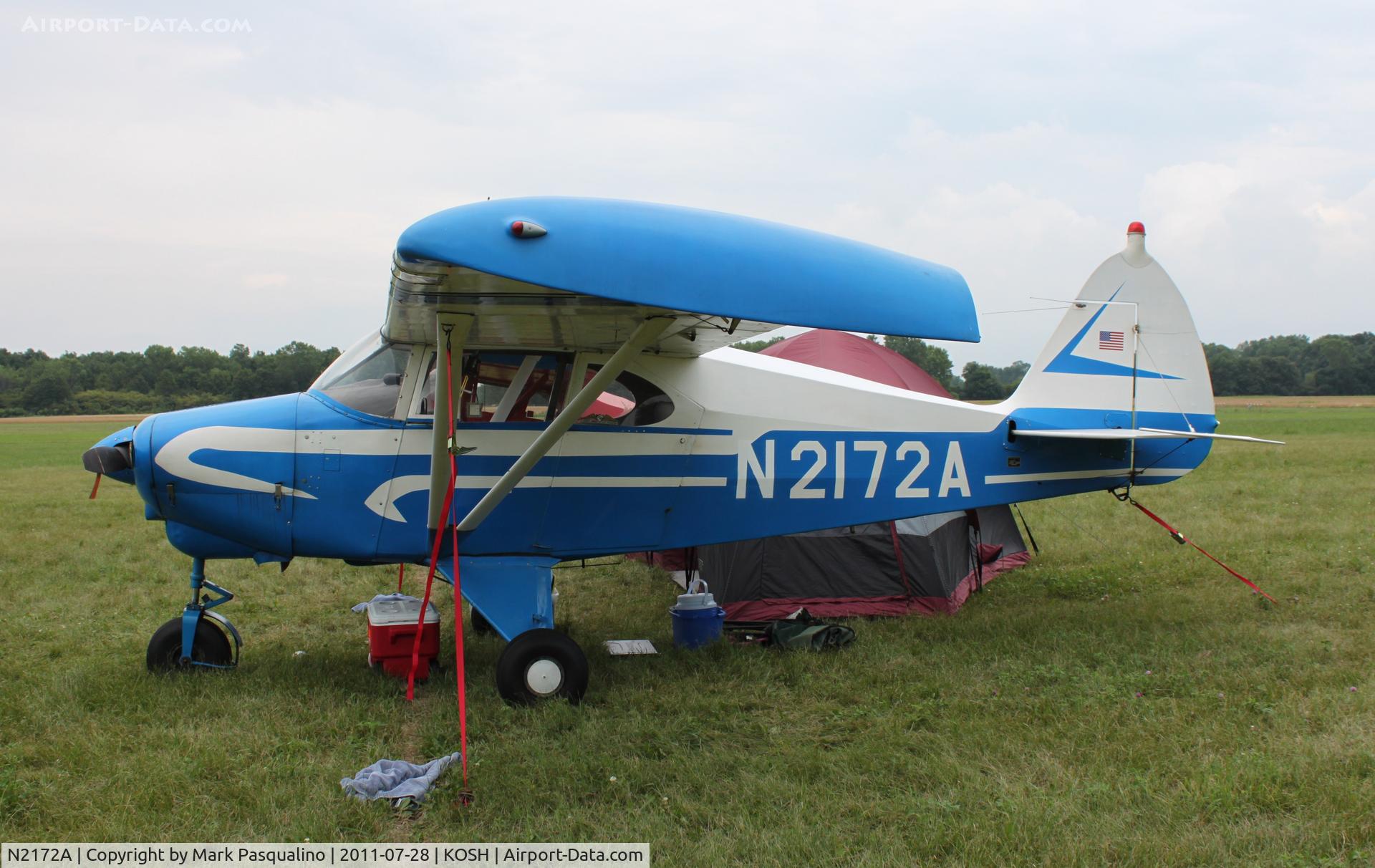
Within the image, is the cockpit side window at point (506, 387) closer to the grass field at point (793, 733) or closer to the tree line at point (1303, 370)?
the grass field at point (793, 733)

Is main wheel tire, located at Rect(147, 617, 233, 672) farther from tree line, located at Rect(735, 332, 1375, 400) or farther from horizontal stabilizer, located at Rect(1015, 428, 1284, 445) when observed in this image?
tree line, located at Rect(735, 332, 1375, 400)

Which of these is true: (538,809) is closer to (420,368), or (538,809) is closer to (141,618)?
(420,368)

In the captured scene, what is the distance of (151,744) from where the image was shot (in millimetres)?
4426

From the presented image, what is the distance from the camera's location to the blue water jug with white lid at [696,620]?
6402 mm

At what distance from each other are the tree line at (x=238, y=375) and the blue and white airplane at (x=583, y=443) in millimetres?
12259

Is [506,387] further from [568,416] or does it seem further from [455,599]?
[455,599]

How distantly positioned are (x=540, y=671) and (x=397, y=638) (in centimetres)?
114

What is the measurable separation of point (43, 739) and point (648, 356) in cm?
381

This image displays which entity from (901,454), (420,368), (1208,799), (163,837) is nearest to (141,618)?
(420,368)

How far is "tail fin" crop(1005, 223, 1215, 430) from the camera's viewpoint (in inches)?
261

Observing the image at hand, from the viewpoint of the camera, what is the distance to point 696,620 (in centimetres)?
641

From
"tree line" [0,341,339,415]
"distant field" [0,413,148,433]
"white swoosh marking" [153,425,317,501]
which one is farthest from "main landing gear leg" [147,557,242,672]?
"distant field" [0,413,148,433]

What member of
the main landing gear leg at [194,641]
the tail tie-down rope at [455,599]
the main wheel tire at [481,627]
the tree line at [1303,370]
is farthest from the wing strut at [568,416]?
the tree line at [1303,370]

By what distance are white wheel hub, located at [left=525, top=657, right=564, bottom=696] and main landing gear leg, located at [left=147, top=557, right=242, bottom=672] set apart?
2.06m
